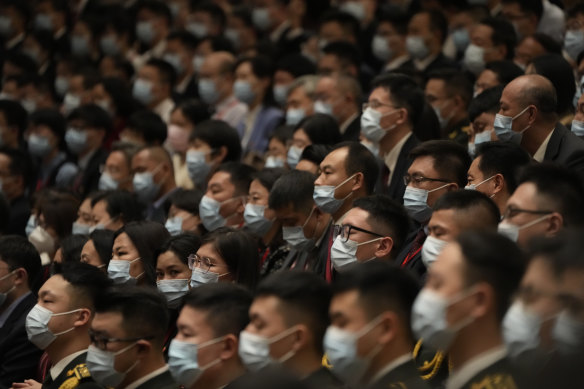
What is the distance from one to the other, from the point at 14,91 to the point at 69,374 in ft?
19.6

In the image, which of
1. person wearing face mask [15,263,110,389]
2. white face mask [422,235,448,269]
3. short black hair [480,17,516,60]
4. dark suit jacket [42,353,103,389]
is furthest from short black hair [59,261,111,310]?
short black hair [480,17,516,60]

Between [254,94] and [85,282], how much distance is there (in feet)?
12.9

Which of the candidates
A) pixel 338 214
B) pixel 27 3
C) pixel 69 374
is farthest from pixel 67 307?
pixel 27 3

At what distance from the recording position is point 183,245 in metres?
5.54

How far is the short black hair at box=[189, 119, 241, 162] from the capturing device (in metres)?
→ 7.53

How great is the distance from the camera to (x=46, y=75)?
11547 millimetres

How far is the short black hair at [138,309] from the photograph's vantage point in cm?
465

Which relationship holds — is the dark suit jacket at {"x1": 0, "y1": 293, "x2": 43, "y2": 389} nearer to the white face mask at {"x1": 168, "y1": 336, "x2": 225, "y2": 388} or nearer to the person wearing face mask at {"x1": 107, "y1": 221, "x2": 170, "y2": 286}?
the person wearing face mask at {"x1": 107, "y1": 221, "x2": 170, "y2": 286}

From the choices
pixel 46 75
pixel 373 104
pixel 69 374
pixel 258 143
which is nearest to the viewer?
pixel 69 374

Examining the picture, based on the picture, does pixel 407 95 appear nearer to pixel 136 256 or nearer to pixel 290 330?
pixel 136 256

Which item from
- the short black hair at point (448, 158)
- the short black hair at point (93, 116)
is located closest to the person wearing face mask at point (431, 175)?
the short black hair at point (448, 158)

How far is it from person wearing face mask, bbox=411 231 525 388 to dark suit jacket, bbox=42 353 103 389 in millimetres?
2128

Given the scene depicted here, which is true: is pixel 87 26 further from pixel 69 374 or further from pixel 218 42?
pixel 69 374

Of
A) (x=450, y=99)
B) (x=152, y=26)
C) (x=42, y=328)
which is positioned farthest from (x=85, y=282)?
(x=152, y=26)
